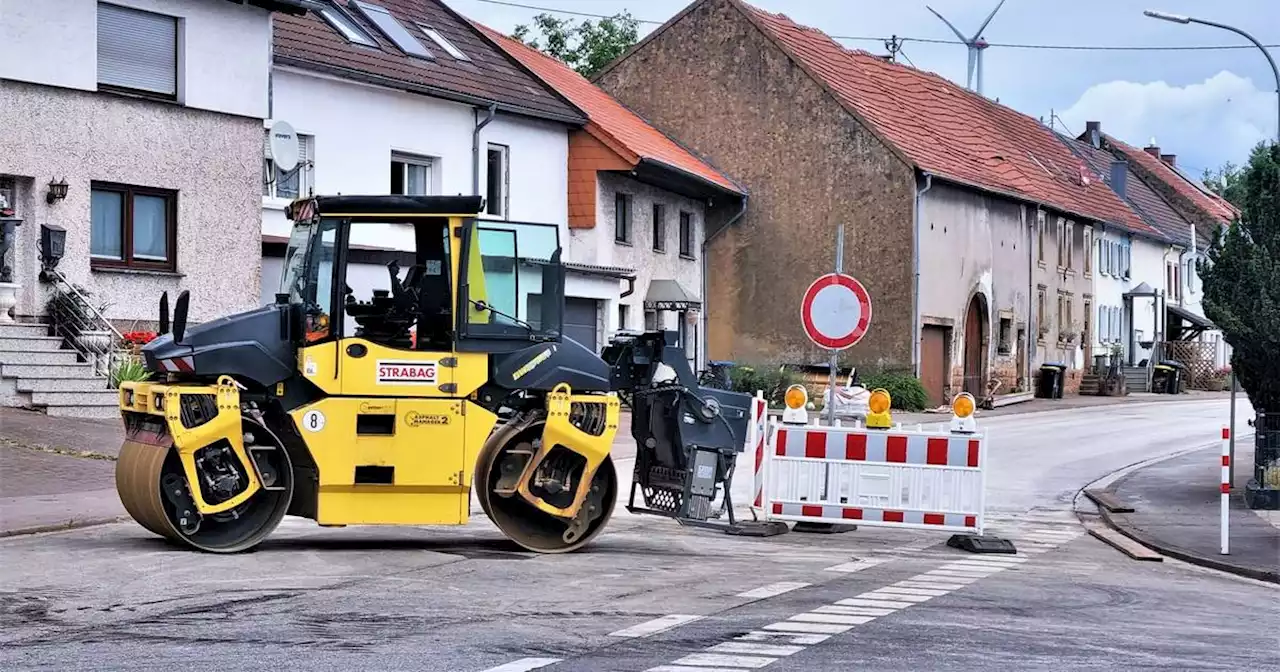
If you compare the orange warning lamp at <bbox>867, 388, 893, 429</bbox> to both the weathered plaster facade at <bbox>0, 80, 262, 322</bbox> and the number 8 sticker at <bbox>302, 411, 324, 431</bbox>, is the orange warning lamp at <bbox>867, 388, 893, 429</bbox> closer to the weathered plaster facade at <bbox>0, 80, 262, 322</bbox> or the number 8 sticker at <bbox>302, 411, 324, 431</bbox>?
the number 8 sticker at <bbox>302, 411, 324, 431</bbox>

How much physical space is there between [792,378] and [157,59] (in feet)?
67.7

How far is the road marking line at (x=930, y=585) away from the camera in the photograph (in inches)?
477

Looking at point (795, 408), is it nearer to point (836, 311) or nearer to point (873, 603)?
point (836, 311)

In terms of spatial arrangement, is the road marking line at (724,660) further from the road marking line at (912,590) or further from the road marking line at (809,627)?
the road marking line at (912,590)

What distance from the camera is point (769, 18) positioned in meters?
48.1

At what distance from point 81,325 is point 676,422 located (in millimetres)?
11402

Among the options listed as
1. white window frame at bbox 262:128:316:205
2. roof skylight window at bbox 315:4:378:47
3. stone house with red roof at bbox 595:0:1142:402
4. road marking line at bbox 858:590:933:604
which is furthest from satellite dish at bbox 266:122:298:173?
stone house with red roof at bbox 595:0:1142:402

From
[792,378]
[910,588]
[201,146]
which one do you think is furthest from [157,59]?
[792,378]

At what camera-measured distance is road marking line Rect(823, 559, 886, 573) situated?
42.7ft

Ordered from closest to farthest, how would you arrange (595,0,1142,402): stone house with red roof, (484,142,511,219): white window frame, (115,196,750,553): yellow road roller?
1. (115,196,750,553): yellow road roller
2. (484,142,511,219): white window frame
3. (595,0,1142,402): stone house with red roof

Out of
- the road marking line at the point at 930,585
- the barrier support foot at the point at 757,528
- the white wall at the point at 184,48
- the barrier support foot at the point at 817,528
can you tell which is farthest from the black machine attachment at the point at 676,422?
the white wall at the point at 184,48

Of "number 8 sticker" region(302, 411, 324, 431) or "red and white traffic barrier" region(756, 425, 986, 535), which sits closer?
"number 8 sticker" region(302, 411, 324, 431)

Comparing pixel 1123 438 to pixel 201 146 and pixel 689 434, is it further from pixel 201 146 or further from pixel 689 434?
pixel 689 434

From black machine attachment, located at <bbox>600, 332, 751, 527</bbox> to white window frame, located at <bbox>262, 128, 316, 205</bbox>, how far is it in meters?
13.7
